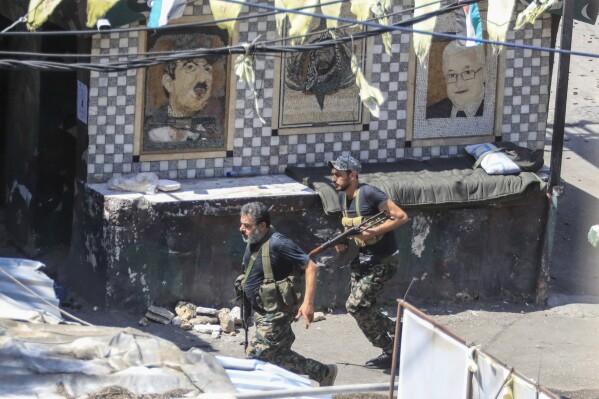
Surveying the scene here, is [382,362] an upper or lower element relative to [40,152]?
lower

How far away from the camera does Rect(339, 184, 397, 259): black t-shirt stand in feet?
32.7

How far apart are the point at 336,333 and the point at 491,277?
5.91 feet

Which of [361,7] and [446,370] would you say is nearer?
[446,370]

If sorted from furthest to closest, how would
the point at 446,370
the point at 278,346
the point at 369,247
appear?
the point at 369,247
the point at 278,346
the point at 446,370

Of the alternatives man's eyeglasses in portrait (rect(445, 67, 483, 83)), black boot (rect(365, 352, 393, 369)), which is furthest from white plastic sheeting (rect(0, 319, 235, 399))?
man's eyeglasses in portrait (rect(445, 67, 483, 83))

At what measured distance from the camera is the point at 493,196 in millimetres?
11570

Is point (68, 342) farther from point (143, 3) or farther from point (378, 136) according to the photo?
point (378, 136)

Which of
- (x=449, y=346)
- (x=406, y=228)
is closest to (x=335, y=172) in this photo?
(x=406, y=228)

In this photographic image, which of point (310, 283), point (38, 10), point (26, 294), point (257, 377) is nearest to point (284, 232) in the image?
point (310, 283)

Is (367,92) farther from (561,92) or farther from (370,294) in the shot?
(561,92)

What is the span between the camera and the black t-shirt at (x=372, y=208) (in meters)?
9.95

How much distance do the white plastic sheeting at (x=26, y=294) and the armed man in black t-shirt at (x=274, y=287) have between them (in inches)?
57.3

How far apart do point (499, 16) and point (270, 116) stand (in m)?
3.42

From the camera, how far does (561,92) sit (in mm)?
11586
